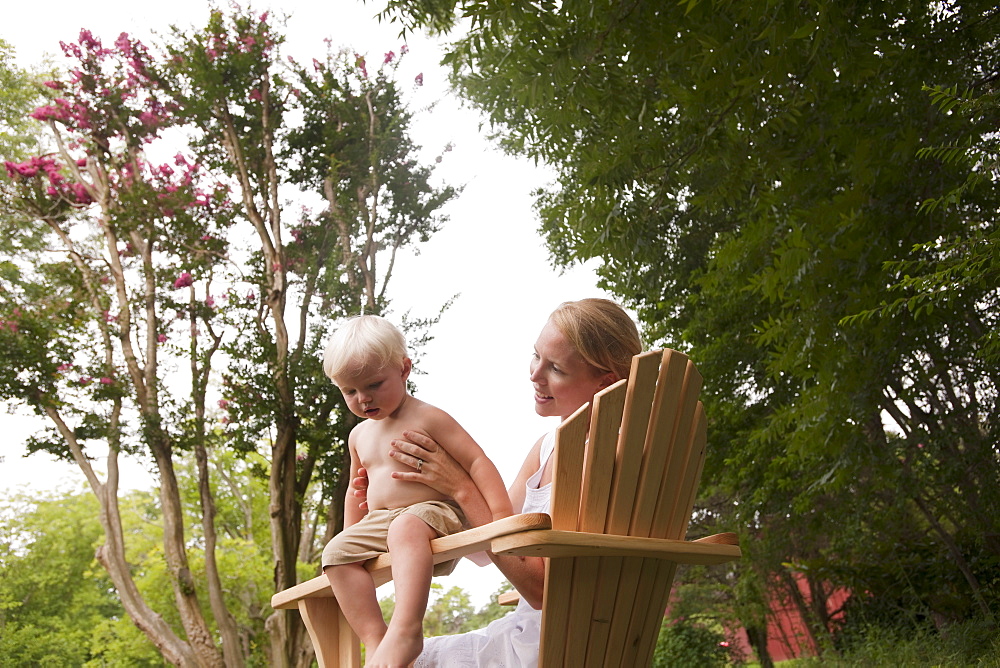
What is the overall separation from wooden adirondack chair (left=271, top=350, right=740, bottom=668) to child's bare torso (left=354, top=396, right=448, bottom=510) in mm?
210

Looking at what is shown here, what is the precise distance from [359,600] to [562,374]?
54 centimetres

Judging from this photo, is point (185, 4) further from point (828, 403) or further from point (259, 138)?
point (828, 403)

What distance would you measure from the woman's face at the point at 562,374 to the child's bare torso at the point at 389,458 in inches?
8.9

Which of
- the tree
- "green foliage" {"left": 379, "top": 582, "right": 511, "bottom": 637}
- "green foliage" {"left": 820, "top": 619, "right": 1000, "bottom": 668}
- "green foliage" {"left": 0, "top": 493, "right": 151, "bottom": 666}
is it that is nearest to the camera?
the tree

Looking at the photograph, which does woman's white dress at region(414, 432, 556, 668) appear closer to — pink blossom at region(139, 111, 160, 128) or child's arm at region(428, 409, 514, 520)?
child's arm at region(428, 409, 514, 520)

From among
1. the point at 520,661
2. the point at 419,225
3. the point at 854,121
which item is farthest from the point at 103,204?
the point at 520,661

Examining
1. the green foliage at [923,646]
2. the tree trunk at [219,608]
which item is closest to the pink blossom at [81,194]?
the tree trunk at [219,608]

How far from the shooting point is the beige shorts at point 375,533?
1.46 meters

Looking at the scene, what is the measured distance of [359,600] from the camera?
4.80 ft

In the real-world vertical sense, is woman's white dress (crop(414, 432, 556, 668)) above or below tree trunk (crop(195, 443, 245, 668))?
below

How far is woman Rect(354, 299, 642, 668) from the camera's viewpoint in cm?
154

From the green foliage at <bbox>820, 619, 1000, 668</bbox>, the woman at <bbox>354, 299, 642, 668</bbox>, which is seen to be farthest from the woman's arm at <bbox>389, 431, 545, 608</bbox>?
the green foliage at <bbox>820, 619, 1000, 668</bbox>

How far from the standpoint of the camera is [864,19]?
7.66 feet

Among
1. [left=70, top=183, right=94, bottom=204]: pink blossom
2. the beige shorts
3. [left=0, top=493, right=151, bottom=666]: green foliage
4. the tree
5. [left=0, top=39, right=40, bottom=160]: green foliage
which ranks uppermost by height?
[left=0, top=39, right=40, bottom=160]: green foliage
